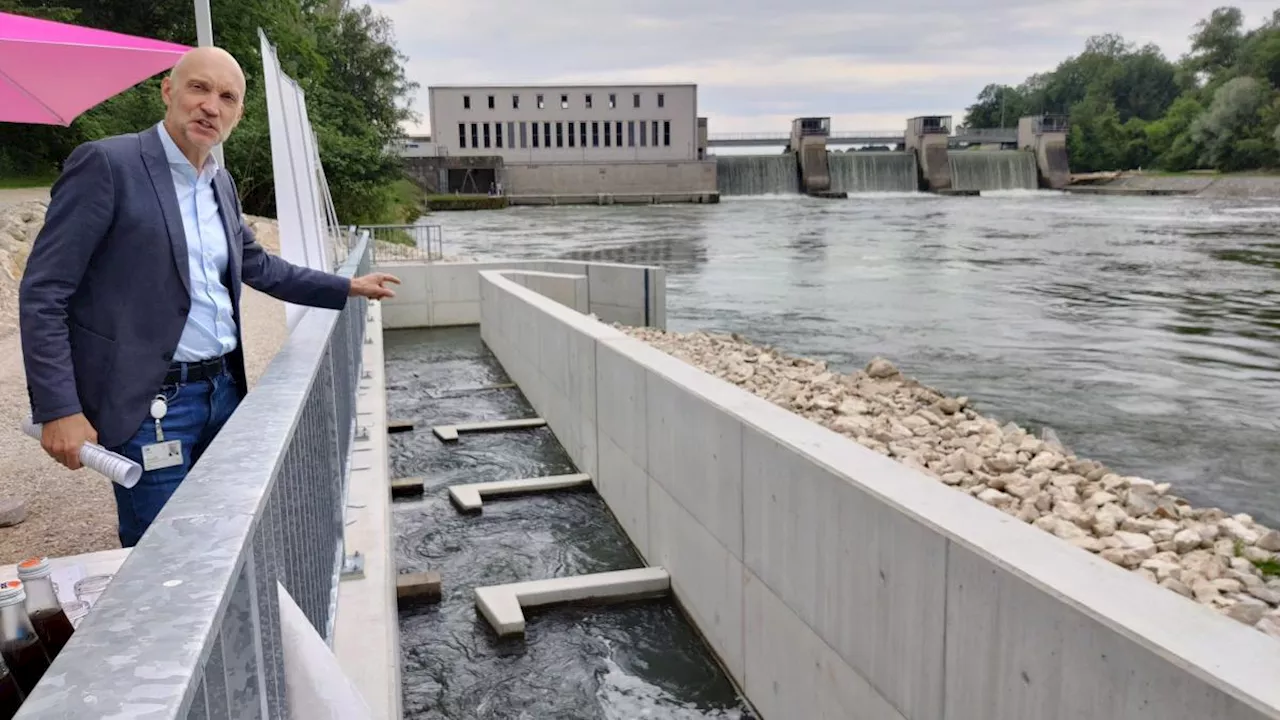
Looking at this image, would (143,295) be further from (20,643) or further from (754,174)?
(754,174)

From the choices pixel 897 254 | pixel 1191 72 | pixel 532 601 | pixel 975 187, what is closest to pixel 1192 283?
pixel 897 254

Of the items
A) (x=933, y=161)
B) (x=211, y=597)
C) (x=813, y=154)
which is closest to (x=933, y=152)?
(x=933, y=161)

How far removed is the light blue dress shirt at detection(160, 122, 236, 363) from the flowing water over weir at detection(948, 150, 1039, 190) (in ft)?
248

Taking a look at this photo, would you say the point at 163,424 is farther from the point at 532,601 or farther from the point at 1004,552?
the point at 532,601

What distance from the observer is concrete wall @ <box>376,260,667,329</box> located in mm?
17641

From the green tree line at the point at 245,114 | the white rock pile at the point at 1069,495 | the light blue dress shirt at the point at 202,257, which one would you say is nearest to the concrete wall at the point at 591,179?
the green tree line at the point at 245,114

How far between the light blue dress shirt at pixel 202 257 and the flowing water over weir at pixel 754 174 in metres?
75.4

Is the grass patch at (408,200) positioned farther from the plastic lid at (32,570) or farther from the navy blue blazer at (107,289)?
the plastic lid at (32,570)

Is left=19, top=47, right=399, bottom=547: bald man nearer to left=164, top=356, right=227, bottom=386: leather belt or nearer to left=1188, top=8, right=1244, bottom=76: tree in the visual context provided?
A: left=164, top=356, right=227, bottom=386: leather belt

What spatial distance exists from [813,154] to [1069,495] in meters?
70.9

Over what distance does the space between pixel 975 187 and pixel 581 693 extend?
247ft

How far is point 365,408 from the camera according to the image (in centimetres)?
737

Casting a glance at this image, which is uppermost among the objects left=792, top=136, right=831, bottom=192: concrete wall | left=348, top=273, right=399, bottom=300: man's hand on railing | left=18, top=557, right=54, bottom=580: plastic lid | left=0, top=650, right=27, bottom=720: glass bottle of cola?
left=792, top=136, right=831, bottom=192: concrete wall

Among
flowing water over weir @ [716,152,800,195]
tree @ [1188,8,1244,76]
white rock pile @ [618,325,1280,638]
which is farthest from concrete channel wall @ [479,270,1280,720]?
tree @ [1188,8,1244,76]
